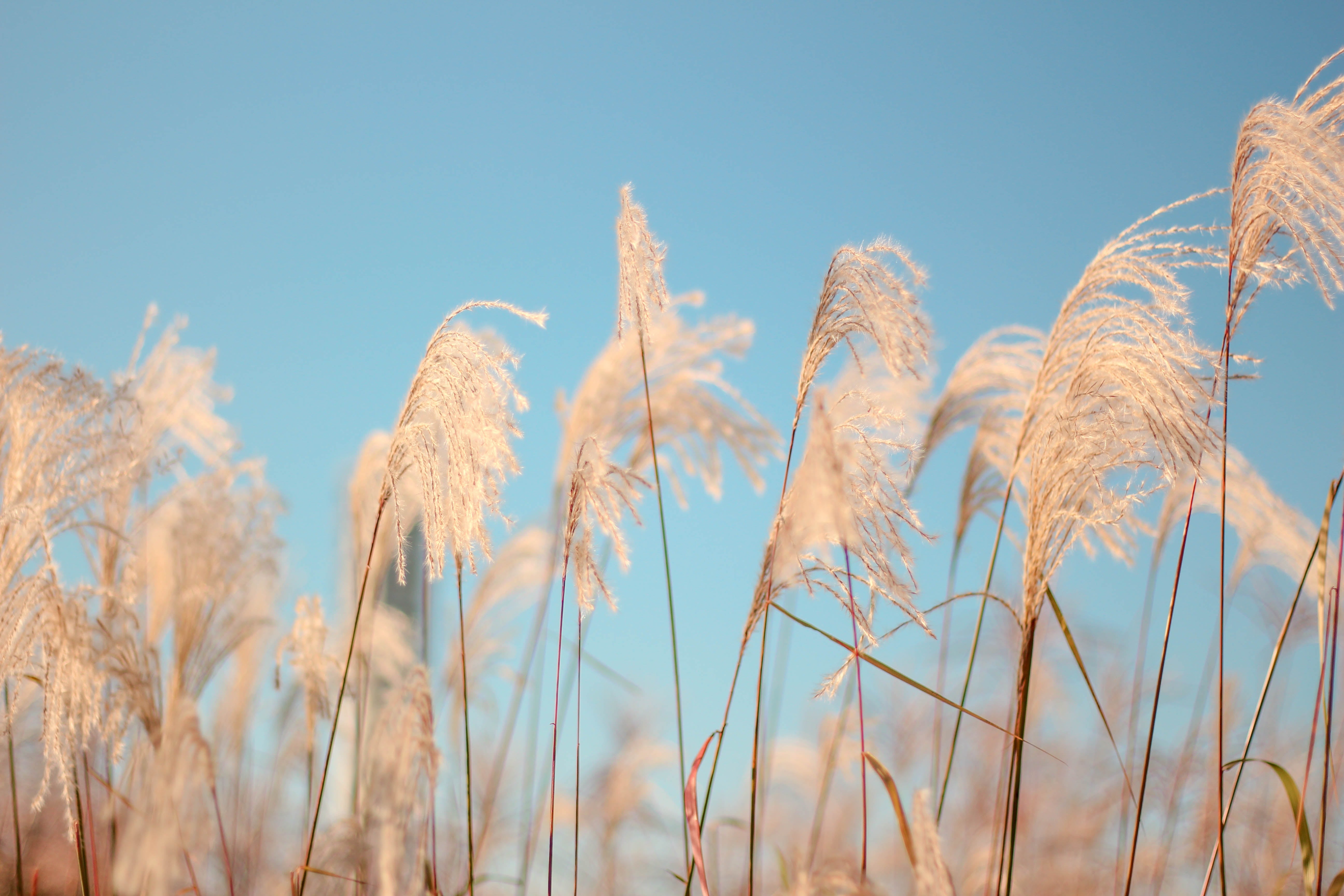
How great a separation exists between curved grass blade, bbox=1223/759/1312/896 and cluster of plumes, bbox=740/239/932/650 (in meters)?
0.80

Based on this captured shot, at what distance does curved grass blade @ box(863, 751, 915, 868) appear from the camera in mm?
1433

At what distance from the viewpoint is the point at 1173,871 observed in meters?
3.61

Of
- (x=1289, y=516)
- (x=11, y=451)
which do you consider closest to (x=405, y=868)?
(x=11, y=451)

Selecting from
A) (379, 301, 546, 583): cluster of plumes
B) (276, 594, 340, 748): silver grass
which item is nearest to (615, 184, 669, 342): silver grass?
(379, 301, 546, 583): cluster of plumes

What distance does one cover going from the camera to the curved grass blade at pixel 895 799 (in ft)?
4.70

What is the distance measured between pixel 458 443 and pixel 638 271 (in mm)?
494

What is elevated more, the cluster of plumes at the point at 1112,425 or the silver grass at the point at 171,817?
the cluster of plumes at the point at 1112,425

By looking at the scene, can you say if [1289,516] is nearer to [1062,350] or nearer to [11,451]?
[1062,350]

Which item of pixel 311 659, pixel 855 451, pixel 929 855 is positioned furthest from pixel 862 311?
pixel 311 659

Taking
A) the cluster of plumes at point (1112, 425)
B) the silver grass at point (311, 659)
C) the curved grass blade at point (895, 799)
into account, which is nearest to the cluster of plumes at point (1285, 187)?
the cluster of plumes at point (1112, 425)

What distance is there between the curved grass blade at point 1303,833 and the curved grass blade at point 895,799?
68 cm

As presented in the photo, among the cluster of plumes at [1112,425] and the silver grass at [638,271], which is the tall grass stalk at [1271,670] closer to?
the cluster of plumes at [1112,425]

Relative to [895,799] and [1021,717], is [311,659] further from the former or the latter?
[1021,717]

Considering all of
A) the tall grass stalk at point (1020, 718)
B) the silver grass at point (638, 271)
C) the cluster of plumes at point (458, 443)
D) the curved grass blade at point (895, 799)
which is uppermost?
the silver grass at point (638, 271)
